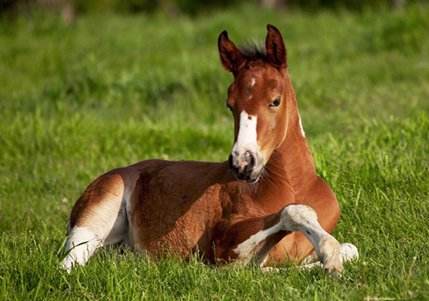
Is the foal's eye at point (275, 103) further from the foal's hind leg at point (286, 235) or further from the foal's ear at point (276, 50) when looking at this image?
the foal's hind leg at point (286, 235)

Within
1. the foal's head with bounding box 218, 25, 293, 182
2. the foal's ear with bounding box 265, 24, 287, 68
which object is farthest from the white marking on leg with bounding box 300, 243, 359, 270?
the foal's ear with bounding box 265, 24, 287, 68

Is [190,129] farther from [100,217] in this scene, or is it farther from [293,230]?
[293,230]

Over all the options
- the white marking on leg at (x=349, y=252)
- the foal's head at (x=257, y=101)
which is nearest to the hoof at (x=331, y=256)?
the white marking on leg at (x=349, y=252)

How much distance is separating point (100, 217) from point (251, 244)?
1.32 m

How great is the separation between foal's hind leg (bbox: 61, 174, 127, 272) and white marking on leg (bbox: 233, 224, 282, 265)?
1058 millimetres

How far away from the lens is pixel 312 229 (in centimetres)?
621

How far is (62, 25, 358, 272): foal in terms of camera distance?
20.6 ft

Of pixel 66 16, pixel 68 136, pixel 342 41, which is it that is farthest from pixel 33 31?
pixel 68 136

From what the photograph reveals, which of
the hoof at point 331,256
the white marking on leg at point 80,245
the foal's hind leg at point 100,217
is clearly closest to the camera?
the hoof at point 331,256

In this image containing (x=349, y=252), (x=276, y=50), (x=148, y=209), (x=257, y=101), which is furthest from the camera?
(x=148, y=209)

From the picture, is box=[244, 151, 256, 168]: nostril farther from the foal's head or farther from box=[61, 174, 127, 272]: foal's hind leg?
box=[61, 174, 127, 272]: foal's hind leg

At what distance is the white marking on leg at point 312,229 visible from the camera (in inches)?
238

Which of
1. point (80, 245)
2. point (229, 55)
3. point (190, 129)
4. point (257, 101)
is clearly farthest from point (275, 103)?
point (190, 129)

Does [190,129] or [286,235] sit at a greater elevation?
[286,235]
